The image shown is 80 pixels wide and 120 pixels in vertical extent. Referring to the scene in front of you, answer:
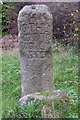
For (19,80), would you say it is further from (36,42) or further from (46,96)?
(46,96)

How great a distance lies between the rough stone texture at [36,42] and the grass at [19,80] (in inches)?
22.2

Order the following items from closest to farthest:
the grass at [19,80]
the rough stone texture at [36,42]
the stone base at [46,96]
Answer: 1. the grass at [19,80]
2. the stone base at [46,96]
3. the rough stone texture at [36,42]

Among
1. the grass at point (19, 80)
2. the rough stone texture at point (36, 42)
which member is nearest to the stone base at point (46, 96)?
the grass at point (19, 80)

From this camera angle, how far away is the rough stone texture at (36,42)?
6410mm

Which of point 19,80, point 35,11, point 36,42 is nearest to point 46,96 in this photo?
point 36,42

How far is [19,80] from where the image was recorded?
8.57 meters

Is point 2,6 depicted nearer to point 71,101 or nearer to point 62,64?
point 62,64

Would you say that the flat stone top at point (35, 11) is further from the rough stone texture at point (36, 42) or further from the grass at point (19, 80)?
the grass at point (19, 80)

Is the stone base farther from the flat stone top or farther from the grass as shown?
the flat stone top

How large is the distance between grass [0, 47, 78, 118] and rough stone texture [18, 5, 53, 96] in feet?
1.85

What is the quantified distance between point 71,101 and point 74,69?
365 cm

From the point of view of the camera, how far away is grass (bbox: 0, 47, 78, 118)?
526 cm

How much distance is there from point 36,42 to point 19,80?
2.29 metres

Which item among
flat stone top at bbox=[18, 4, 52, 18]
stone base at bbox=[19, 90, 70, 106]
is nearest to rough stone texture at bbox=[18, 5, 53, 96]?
flat stone top at bbox=[18, 4, 52, 18]
